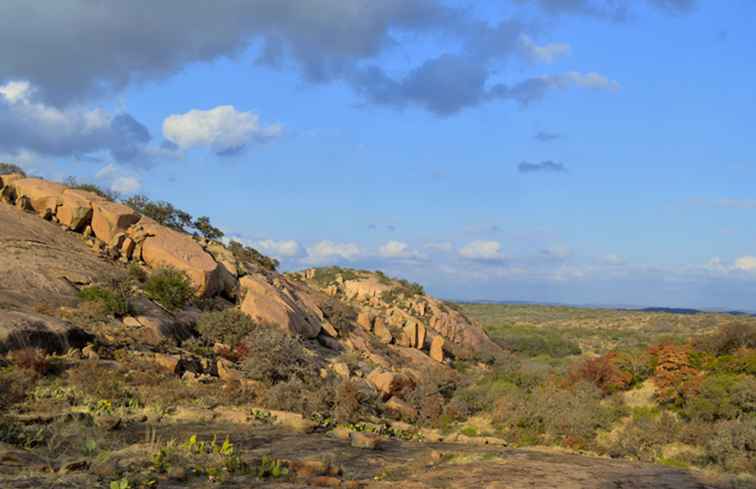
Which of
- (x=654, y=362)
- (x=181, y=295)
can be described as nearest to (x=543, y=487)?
(x=654, y=362)

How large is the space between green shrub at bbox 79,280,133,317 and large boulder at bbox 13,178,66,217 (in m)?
9.52

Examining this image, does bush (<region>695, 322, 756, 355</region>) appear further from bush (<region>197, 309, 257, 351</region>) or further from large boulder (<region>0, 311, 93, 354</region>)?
large boulder (<region>0, 311, 93, 354</region>)

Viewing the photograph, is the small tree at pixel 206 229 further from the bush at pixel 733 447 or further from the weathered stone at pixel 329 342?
the bush at pixel 733 447

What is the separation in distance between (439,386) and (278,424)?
11295 mm

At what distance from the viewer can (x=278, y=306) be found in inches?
1153

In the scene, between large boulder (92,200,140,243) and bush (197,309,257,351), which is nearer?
bush (197,309,257,351)

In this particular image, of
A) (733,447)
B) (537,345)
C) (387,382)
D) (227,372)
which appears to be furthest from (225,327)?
(537,345)

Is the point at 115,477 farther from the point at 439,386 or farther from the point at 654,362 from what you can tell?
the point at 654,362

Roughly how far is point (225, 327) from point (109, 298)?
503 centimetres

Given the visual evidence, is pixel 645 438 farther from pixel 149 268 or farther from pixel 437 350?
pixel 149 268

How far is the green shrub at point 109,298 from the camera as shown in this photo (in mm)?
22188

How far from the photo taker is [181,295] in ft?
86.7

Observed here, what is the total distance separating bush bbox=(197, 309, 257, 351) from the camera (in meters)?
24.6

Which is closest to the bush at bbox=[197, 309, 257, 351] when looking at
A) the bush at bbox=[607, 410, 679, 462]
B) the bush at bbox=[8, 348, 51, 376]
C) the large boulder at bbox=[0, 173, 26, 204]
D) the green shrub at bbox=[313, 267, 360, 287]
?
the bush at bbox=[8, 348, 51, 376]
